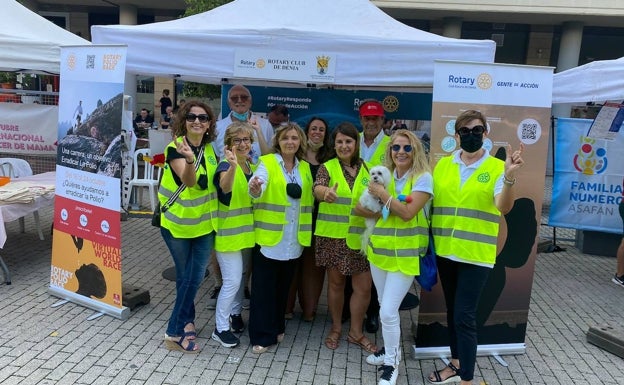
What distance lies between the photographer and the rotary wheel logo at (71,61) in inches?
162

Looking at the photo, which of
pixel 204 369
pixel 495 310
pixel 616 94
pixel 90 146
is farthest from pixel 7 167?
pixel 616 94

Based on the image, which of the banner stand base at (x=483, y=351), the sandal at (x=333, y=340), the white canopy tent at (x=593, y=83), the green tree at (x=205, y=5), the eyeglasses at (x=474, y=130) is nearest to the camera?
the eyeglasses at (x=474, y=130)

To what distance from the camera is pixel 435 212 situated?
3.18 meters

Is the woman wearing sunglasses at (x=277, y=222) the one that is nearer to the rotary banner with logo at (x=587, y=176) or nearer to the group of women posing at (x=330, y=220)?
the group of women posing at (x=330, y=220)

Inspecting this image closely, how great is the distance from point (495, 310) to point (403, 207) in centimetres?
145

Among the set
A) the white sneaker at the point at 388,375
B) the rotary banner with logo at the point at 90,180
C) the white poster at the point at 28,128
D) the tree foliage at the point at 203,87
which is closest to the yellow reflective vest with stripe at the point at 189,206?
the rotary banner with logo at the point at 90,180

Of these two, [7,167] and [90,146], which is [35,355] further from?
[7,167]

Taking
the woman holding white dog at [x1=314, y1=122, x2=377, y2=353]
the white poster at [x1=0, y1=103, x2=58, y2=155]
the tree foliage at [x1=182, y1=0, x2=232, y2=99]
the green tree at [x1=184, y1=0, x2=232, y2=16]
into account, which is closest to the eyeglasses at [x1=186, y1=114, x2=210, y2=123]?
the woman holding white dog at [x1=314, y1=122, x2=377, y2=353]

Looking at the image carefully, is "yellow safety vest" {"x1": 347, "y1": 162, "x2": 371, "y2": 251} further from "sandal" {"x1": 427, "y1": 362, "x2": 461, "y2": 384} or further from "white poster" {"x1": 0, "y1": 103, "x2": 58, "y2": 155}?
"white poster" {"x1": 0, "y1": 103, "x2": 58, "y2": 155}

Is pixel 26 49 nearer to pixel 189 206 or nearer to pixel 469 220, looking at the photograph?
pixel 189 206

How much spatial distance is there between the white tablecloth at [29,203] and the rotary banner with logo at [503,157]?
13.4 ft

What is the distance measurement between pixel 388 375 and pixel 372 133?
2196 millimetres

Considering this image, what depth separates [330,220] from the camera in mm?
3564

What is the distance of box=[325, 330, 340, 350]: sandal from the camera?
3.80m
